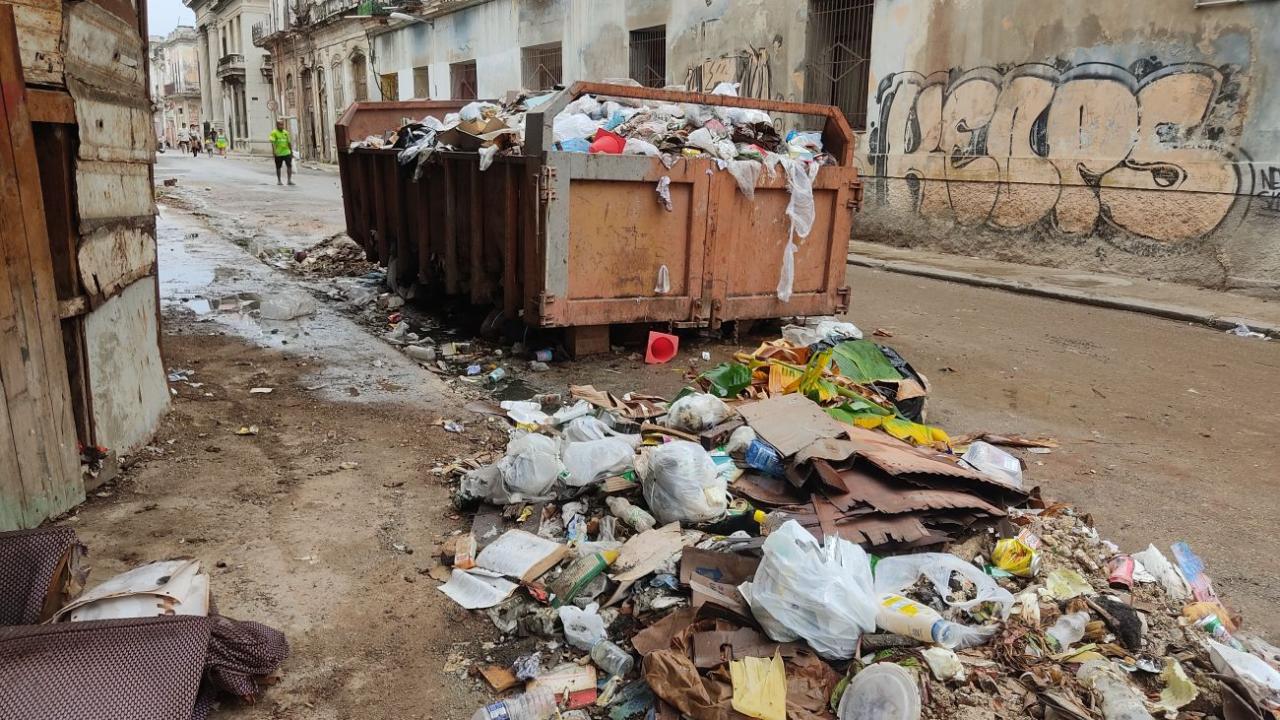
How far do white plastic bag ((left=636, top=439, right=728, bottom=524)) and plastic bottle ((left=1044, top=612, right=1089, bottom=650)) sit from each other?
114 centimetres

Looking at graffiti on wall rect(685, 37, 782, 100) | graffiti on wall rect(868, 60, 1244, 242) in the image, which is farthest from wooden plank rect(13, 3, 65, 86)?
graffiti on wall rect(685, 37, 782, 100)

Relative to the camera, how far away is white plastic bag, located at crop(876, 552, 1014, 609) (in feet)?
8.39

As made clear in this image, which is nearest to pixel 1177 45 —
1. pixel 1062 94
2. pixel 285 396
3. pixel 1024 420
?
pixel 1062 94

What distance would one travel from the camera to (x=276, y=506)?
3.32m

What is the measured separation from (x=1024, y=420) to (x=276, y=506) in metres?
3.85

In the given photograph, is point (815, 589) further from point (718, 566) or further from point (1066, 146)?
point (1066, 146)

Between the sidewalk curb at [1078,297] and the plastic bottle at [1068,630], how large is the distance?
5923 millimetres

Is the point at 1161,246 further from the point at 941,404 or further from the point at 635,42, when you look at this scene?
the point at 635,42

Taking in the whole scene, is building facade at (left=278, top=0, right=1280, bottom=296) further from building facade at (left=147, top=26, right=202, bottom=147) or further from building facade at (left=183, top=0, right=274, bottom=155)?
building facade at (left=147, top=26, right=202, bottom=147)

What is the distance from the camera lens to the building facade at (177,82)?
2704 inches

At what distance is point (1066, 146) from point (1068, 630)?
8801 mm

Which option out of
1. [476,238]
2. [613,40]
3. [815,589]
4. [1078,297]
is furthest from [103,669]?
[613,40]

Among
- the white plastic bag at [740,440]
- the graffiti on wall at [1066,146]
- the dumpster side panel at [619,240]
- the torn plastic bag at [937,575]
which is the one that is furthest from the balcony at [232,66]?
the torn plastic bag at [937,575]

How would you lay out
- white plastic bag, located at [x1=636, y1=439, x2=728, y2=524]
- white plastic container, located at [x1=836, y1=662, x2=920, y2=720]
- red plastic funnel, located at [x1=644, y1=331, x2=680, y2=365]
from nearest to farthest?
white plastic container, located at [x1=836, y1=662, x2=920, y2=720] → white plastic bag, located at [x1=636, y1=439, x2=728, y2=524] → red plastic funnel, located at [x1=644, y1=331, x2=680, y2=365]
